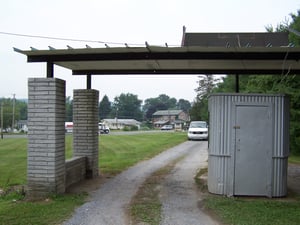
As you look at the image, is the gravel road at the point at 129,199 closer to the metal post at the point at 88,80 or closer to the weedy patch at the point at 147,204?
the weedy patch at the point at 147,204

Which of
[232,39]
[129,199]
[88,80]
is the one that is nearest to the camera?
[129,199]

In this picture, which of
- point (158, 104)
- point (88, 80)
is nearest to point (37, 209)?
point (88, 80)

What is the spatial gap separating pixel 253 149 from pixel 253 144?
0.11 m

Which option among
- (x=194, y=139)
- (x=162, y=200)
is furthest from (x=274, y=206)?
(x=194, y=139)

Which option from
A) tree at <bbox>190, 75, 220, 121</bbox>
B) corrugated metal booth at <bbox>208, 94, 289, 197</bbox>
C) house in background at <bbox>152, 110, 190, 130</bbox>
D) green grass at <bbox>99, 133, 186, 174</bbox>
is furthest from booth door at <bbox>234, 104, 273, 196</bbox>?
house in background at <bbox>152, 110, 190, 130</bbox>

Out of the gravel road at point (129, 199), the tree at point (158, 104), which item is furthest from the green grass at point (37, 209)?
the tree at point (158, 104)

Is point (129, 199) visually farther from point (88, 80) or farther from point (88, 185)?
point (88, 80)

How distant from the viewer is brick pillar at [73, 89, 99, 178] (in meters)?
12.2

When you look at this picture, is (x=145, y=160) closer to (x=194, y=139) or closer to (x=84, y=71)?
(x=84, y=71)

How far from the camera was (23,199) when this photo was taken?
8.92 meters

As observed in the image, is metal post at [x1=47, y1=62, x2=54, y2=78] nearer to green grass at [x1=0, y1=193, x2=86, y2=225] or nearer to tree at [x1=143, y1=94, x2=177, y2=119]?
green grass at [x1=0, y1=193, x2=86, y2=225]

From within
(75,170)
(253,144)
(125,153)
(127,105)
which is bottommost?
(125,153)

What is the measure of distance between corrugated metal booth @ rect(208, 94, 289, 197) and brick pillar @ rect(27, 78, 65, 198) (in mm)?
3590

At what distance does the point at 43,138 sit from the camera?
30.1 ft
